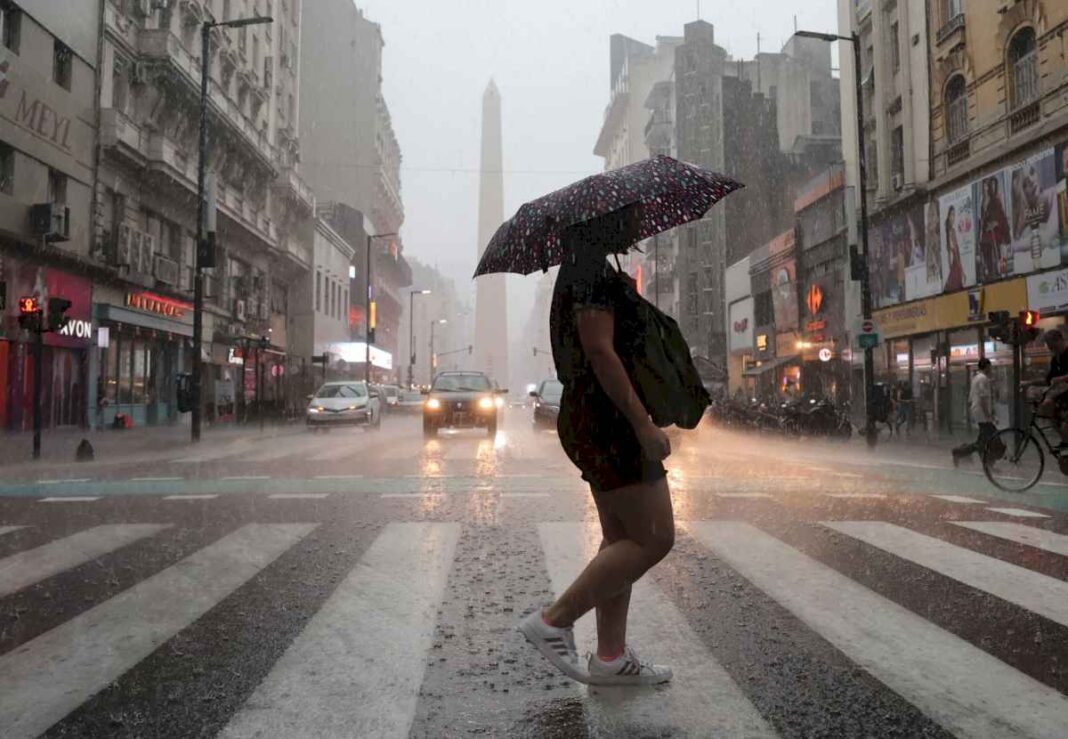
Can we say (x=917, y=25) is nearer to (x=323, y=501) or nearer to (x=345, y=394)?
(x=345, y=394)

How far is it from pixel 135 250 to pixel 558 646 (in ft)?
86.5

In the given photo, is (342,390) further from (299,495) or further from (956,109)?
A: (956,109)

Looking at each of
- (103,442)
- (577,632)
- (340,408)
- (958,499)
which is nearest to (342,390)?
(340,408)

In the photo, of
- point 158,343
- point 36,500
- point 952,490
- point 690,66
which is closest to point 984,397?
point 952,490

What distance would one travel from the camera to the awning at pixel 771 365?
35.8m

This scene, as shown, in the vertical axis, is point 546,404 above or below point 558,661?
above

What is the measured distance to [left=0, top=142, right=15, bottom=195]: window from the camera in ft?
67.6

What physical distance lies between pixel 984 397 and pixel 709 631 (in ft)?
34.9

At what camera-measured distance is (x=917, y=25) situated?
25.0 meters

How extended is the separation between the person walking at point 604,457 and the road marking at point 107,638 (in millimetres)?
1628

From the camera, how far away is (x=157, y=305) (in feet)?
92.2

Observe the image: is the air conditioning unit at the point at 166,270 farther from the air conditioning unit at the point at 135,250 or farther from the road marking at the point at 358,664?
the road marking at the point at 358,664

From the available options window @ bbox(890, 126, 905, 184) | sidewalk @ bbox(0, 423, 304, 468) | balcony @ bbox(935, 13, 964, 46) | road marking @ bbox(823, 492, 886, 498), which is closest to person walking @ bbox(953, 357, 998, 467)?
road marking @ bbox(823, 492, 886, 498)

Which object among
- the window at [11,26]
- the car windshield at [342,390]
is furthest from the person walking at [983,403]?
the window at [11,26]
